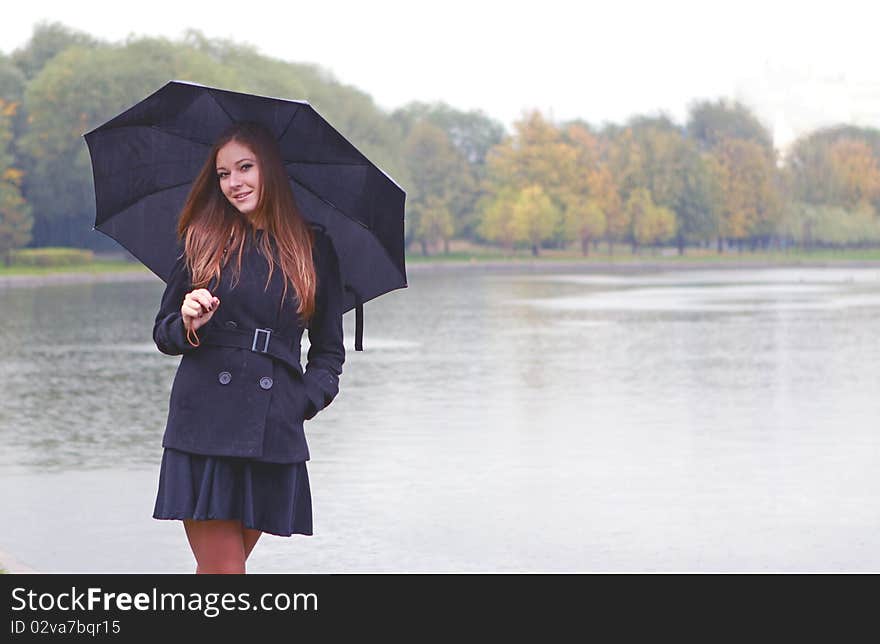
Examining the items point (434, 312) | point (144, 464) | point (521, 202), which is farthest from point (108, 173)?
point (521, 202)

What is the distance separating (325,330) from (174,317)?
0.45 m

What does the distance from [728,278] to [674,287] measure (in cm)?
1218

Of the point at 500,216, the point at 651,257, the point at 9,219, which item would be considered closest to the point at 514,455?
the point at 9,219

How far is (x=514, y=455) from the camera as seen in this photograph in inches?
456

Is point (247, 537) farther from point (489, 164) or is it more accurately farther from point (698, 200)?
point (698, 200)

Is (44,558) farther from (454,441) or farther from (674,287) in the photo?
(674,287)

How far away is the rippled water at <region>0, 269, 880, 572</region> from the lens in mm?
8102

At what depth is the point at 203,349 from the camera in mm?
4078

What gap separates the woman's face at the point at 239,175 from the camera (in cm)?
414

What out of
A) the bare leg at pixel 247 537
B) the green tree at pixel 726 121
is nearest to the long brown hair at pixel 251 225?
the bare leg at pixel 247 537

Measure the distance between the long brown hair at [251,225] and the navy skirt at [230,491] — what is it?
1.43ft

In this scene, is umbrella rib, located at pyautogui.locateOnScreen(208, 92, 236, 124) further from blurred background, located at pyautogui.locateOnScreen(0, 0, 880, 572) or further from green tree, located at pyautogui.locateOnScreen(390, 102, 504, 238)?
green tree, located at pyautogui.locateOnScreen(390, 102, 504, 238)

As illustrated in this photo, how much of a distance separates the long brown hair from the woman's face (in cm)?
1

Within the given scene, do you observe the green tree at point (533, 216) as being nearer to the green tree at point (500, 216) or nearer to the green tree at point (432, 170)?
the green tree at point (500, 216)
